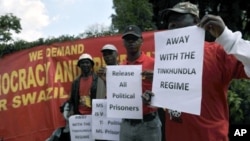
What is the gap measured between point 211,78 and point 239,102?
14.0 ft

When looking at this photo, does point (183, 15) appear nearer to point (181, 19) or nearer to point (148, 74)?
point (181, 19)

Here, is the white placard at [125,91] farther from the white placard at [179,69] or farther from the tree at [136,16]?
the tree at [136,16]

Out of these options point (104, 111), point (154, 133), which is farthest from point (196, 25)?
point (104, 111)

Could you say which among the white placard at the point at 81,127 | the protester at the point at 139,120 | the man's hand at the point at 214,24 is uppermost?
the man's hand at the point at 214,24

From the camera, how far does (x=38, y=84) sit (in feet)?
26.4

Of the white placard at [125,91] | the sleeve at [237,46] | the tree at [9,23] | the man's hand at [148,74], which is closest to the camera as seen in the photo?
the sleeve at [237,46]

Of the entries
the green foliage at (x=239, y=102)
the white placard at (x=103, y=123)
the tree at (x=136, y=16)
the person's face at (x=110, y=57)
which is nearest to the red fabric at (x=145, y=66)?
the white placard at (x=103, y=123)

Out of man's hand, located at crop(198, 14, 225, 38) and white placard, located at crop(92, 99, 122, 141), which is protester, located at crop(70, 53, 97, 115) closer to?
white placard, located at crop(92, 99, 122, 141)

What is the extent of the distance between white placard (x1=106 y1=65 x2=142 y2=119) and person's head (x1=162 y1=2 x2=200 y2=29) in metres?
1.61

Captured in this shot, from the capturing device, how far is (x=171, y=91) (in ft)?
9.55

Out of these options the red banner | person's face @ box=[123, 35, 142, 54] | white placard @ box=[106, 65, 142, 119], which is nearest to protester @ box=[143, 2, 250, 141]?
white placard @ box=[106, 65, 142, 119]

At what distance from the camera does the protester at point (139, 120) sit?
4664mm

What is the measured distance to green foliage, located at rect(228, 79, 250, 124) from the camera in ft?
22.1

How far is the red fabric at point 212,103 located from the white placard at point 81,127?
10.6 ft
